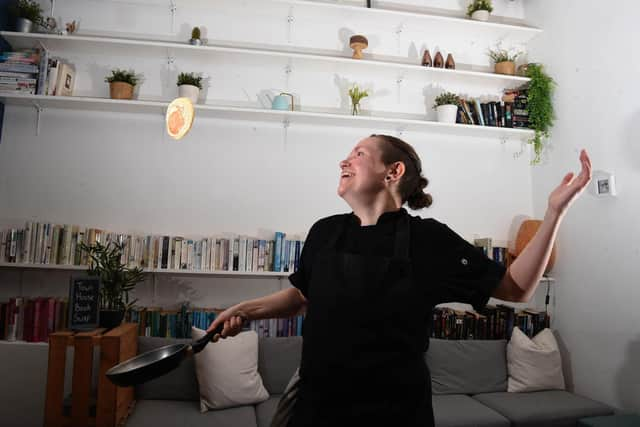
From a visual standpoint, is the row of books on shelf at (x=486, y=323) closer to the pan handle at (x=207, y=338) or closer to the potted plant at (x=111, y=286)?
the potted plant at (x=111, y=286)

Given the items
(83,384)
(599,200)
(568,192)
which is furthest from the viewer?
(599,200)

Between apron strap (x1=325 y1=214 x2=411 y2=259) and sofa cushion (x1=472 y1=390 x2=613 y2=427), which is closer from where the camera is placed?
apron strap (x1=325 y1=214 x2=411 y2=259)

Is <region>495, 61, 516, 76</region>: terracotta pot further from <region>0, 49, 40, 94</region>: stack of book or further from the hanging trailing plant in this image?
<region>0, 49, 40, 94</region>: stack of book

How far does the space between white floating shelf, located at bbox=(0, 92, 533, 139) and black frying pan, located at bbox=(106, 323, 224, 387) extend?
229 cm

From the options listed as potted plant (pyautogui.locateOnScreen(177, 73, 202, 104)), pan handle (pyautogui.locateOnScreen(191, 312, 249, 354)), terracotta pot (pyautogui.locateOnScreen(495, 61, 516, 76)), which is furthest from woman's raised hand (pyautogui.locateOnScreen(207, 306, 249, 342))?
terracotta pot (pyautogui.locateOnScreen(495, 61, 516, 76))

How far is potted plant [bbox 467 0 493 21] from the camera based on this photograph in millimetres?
3617

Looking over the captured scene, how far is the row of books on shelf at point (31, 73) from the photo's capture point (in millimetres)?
2982

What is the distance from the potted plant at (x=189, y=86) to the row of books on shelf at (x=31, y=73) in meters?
0.79

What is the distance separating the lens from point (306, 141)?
11.5 ft

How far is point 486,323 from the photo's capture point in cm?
333

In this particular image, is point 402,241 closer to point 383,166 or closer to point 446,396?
point 383,166

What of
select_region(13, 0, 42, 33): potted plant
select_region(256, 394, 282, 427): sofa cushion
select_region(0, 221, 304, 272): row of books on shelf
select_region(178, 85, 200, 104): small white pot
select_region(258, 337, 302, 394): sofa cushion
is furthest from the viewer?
select_region(178, 85, 200, 104): small white pot

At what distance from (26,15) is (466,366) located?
3908 mm

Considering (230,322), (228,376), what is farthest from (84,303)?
(230,322)
